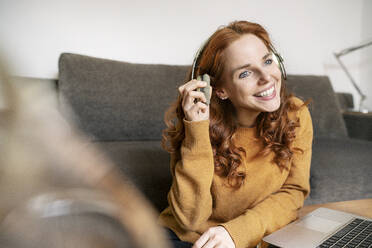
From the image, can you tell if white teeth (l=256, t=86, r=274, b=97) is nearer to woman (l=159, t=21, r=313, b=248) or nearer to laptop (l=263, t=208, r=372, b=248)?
woman (l=159, t=21, r=313, b=248)

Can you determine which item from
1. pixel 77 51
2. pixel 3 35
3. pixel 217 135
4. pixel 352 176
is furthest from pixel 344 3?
pixel 3 35

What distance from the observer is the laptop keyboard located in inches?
20.8

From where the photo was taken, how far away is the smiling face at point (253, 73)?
79cm

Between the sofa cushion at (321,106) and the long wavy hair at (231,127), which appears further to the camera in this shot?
the sofa cushion at (321,106)

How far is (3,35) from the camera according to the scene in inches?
7.2

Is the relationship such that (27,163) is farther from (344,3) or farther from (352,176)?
(344,3)

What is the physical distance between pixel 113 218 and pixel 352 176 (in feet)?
4.56

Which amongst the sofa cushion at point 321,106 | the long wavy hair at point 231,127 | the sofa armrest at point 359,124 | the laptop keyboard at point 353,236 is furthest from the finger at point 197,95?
the sofa armrest at point 359,124

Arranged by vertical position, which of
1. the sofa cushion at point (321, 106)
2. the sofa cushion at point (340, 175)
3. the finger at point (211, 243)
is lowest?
the sofa cushion at point (340, 175)

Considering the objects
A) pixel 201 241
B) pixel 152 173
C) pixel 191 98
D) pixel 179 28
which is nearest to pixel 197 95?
pixel 191 98

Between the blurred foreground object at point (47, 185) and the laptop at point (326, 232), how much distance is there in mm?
421

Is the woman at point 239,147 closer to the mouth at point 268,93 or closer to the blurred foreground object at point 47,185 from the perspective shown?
the mouth at point 268,93

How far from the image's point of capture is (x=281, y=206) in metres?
0.74

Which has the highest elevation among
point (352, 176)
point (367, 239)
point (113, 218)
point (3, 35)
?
point (3, 35)
